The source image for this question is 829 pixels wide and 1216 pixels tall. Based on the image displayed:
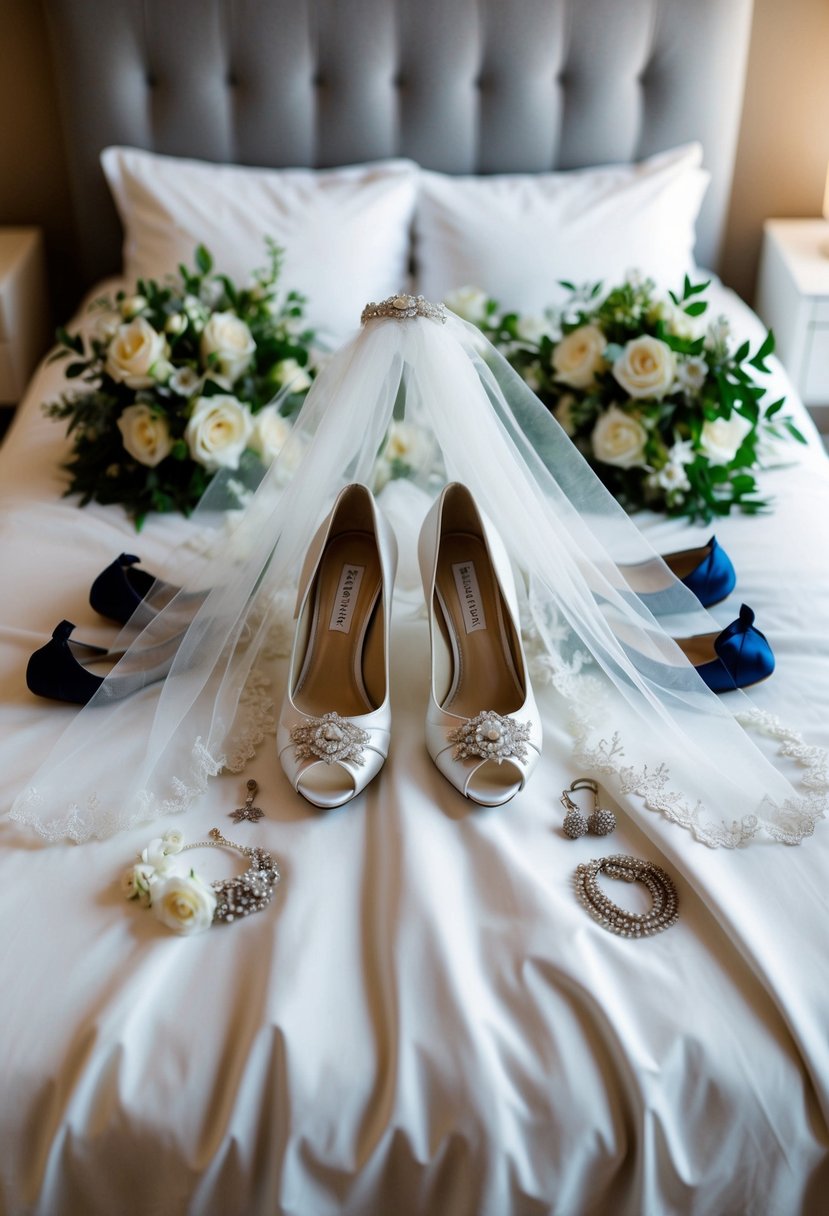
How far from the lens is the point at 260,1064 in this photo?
0.95 metres

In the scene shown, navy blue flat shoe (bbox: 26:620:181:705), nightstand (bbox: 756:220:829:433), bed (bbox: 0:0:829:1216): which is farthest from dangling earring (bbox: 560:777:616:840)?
nightstand (bbox: 756:220:829:433)

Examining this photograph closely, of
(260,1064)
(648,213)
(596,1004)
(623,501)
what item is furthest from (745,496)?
(260,1064)

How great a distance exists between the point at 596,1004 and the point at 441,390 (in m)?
0.84

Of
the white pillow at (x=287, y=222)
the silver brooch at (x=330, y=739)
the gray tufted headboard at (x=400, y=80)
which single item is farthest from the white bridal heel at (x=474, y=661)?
the gray tufted headboard at (x=400, y=80)

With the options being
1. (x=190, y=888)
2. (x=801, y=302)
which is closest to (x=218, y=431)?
(x=190, y=888)

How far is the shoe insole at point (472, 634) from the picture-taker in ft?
4.56

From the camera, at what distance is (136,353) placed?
5.98 ft

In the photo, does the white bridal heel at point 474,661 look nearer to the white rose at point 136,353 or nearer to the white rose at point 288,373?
the white rose at point 288,373

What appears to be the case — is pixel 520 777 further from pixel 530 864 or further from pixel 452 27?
pixel 452 27

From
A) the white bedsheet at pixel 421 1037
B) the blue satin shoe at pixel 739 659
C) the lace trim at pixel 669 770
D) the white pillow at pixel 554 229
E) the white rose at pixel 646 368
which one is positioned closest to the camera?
the white bedsheet at pixel 421 1037

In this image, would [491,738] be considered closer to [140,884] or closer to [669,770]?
[669,770]

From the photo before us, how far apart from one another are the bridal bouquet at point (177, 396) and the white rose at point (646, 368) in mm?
571

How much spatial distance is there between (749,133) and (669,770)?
6.92 ft

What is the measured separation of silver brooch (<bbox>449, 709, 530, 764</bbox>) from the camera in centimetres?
121
